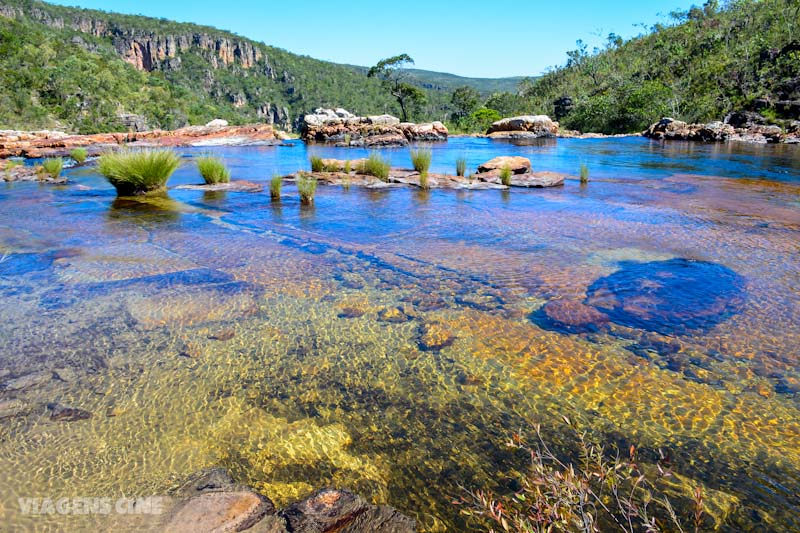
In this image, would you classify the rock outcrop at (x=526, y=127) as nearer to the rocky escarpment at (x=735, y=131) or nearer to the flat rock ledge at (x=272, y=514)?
the rocky escarpment at (x=735, y=131)

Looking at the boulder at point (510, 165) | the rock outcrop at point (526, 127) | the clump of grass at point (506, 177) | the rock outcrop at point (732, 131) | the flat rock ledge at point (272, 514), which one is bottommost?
the flat rock ledge at point (272, 514)

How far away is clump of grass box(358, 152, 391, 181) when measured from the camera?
14.8m

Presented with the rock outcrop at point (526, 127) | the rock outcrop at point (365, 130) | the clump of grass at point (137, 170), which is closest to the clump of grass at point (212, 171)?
the clump of grass at point (137, 170)

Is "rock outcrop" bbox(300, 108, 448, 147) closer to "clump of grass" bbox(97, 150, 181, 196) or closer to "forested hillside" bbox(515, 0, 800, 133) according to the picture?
"forested hillside" bbox(515, 0, 800, 133)

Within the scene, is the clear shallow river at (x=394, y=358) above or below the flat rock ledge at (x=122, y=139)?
below

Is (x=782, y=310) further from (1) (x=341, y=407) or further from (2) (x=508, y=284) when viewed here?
(1) (x=341, y=407)

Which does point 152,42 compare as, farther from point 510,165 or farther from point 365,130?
point 510,165

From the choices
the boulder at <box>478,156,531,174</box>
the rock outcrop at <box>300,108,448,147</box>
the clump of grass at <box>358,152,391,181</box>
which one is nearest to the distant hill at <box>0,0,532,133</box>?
the rock outcrop at <box>300,108,448,147</box>

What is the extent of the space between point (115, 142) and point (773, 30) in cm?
6148

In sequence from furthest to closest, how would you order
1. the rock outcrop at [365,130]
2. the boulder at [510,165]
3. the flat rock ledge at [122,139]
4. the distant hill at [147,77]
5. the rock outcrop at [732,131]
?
the distant hill at [147,77]
the rock outcrop at [365,130]
the rock outcrop at [732,131]
the flat rock ledge at [122,139]
the boulder at [510,165]

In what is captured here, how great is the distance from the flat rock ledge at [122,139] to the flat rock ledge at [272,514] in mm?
28340

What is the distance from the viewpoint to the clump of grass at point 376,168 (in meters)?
14.8

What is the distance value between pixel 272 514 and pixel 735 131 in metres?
42.2

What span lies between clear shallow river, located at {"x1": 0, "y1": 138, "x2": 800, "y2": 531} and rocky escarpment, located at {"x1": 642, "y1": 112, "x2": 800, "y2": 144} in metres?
31.5
